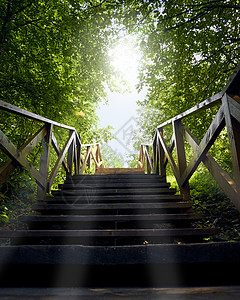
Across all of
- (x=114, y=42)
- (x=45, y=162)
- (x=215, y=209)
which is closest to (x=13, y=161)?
(x=45, y=162)

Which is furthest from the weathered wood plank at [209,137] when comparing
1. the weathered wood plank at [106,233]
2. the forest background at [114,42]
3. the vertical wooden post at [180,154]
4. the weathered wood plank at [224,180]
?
the forest background at [114,42]

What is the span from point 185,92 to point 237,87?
→ 114 inches

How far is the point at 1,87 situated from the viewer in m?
2.99

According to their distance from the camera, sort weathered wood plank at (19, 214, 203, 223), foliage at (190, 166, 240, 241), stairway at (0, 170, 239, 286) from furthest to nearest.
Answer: foliage at (190, 166, 240, 241)
weathered wood plank at (19, 214, 203, 223)
stairway at (0, 170, 239, 286)

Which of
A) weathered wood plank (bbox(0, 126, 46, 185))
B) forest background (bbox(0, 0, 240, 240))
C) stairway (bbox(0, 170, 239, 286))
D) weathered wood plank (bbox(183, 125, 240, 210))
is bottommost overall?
stairway (bbox(0, 170, 239, 286))

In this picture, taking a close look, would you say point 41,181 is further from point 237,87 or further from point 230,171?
point 230,171

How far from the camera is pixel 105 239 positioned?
1945 millimetres

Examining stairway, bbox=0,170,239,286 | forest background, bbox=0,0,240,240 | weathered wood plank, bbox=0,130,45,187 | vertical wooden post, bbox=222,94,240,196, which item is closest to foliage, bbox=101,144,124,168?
forest background, bbox=0,0,240,240

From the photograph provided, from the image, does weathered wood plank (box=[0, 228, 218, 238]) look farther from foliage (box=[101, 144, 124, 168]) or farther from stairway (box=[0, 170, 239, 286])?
foliage (box=[101, 144, 124, 168])

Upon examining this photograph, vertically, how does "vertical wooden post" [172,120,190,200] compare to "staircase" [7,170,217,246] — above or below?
above

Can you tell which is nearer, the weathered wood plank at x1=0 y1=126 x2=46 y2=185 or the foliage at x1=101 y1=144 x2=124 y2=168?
the weathered wood plank at x1=0 y1=126 x2=46 y2=185

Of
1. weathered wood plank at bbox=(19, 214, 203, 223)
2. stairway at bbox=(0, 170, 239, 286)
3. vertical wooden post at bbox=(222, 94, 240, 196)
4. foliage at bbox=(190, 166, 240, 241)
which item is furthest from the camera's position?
foliage at bbox=(190, 166, 240, 241)

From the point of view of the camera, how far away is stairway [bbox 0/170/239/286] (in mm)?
1227

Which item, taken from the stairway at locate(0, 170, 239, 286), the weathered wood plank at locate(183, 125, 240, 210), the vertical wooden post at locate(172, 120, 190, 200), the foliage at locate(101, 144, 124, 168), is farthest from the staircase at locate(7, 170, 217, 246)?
the foliage at locate(101, 144, 124, 168)
